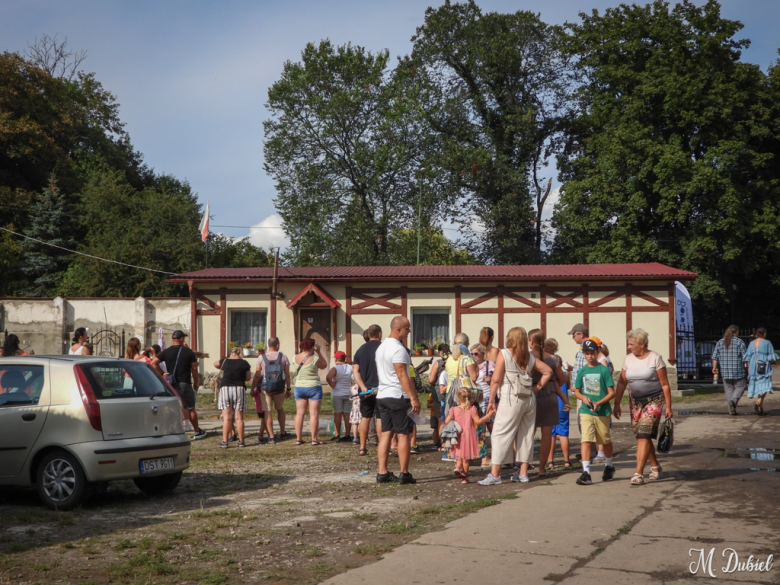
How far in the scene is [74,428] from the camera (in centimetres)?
753

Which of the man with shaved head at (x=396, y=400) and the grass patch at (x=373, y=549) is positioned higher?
the man with shaved head at (x=396, y=400)

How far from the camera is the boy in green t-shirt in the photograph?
Answer: 8508 millimetres

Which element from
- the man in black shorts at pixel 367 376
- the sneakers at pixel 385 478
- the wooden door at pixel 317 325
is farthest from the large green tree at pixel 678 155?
the sneakers at pixel 385 478

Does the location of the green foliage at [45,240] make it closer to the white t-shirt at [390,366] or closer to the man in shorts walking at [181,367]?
the man in shorts walking at [181,367]

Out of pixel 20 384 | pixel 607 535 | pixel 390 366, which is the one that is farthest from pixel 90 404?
Result: pixel 607 535

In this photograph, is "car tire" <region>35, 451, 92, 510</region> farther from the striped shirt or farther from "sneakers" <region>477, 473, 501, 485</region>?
the striped shirt

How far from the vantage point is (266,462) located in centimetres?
1091

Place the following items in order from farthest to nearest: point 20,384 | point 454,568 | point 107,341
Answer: point 107,341
point 20,384
point 454,568

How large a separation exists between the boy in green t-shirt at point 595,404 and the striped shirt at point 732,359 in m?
8.52

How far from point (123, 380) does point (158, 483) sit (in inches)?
50.1

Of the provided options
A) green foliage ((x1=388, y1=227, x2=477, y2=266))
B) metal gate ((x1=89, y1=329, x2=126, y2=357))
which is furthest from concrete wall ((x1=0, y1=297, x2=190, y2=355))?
green foliage ((x1=388, y1=227, x2=477, y2=266))

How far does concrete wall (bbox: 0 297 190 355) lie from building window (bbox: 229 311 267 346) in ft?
11.7

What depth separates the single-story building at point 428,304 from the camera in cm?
2331

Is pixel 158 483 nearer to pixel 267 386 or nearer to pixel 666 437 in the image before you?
pixel 267 386
